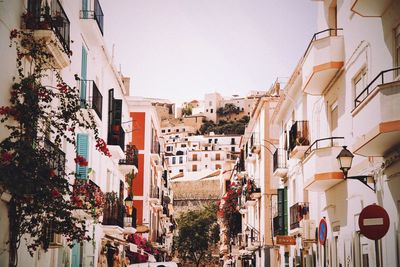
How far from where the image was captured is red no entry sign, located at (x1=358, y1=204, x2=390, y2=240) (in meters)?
10.5

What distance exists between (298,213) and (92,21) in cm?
1036

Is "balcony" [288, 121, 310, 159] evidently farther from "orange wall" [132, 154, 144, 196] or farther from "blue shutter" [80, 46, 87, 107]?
"orange wall" [132, 154, 144, 196]

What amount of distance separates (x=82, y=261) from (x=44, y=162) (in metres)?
11.5

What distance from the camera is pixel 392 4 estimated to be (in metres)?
13.2

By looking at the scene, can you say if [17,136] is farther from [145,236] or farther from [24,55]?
[145,236]

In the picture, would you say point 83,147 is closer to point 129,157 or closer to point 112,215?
point 112,215

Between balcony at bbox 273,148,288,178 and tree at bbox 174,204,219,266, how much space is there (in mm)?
56008

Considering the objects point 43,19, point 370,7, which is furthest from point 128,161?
point 370,7

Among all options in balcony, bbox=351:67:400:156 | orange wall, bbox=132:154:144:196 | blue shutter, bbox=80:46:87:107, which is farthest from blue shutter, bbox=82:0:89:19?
orange wall, bbox=132:154:144:196

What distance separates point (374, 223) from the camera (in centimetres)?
1055

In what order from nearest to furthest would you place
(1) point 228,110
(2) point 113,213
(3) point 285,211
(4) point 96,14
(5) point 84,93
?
(4) point 96,14, (5) point 84,93, (2) point 113,213, (3) point 285,211, (1) point 228,110

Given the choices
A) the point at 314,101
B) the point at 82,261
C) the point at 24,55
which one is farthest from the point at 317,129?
the point at 24,55

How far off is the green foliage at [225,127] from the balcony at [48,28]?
6234 inches

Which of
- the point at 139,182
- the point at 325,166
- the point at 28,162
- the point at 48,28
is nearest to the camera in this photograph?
the point at 28,162
